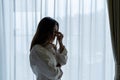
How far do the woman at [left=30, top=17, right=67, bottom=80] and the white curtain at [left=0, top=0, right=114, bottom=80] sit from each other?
639 mm

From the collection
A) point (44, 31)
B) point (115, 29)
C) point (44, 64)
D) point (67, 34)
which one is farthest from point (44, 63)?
point (115, 29)

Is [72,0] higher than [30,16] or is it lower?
higher

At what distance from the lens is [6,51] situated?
2537 mm

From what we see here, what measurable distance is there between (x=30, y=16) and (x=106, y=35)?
0.91 m

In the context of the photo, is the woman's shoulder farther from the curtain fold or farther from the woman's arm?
the curtain fold

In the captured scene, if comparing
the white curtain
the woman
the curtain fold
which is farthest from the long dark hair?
the curtain fold

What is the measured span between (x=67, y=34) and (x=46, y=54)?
81cm

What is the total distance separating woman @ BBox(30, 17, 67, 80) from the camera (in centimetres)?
172

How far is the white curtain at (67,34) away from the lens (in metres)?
2.51

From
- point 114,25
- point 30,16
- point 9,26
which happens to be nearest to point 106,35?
point 114,25

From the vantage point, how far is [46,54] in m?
1.75

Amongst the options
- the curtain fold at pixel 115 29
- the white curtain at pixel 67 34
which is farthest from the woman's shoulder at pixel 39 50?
the curtain fold at pixel 115 29

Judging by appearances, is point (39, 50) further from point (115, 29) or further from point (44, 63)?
point (115, 29)

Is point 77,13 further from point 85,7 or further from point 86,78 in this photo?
point 86,78
